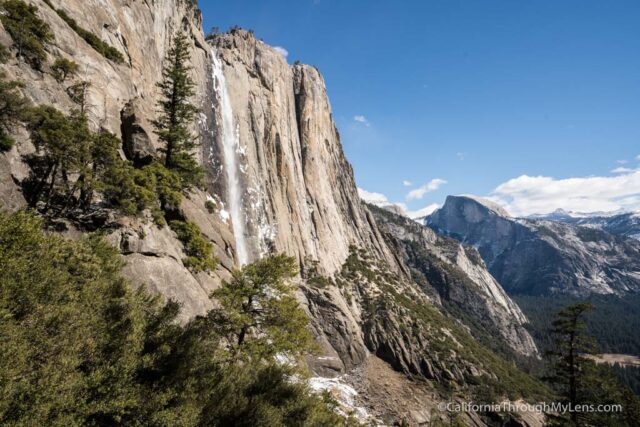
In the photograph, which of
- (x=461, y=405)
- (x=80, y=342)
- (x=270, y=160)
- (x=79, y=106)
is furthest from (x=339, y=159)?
(x=80, y=342)

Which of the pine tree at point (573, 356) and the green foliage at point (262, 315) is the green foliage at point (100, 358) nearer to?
the green foliage at point (262, 315)

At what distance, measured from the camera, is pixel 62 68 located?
25000mm

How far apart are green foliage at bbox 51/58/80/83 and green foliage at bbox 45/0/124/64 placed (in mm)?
8524

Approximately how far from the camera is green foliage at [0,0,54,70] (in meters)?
23.2

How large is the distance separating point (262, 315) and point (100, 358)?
877 cm

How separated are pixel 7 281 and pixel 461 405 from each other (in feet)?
184

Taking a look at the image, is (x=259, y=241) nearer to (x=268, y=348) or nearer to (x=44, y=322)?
(x=268, y=348)

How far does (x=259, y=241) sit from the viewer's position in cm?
4856

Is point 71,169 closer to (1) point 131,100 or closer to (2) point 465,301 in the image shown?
(1) point 131,100

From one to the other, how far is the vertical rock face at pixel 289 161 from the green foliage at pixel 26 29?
91.3ft

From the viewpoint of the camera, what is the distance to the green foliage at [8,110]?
60.0ft

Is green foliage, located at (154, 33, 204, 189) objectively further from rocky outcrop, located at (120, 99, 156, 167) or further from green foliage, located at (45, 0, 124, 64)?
green foliage, located at (45, 0, 124, 64)

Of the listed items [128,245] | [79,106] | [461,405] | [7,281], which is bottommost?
[461,405]

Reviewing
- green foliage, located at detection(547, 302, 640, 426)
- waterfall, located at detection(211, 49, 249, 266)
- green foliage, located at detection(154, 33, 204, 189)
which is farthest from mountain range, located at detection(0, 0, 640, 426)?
green foliage, located at detection(547, 302, 640, 426)
